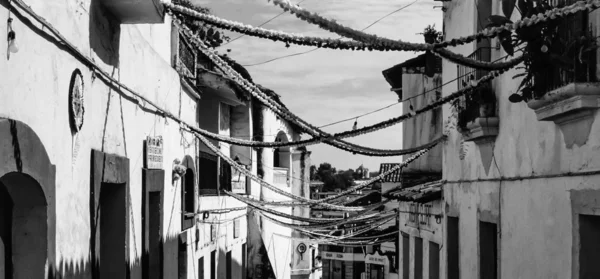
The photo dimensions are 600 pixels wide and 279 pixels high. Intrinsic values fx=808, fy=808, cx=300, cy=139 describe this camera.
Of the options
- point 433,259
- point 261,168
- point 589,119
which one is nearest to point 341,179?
point 261,168

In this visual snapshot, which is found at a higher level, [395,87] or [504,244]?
[395,87]

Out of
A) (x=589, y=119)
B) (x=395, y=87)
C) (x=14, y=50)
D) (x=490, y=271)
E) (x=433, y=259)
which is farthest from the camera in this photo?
(x=395, y=87)

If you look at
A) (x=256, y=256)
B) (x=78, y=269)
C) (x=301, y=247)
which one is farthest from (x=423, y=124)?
(x=301, y=247)

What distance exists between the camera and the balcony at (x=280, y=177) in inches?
1021

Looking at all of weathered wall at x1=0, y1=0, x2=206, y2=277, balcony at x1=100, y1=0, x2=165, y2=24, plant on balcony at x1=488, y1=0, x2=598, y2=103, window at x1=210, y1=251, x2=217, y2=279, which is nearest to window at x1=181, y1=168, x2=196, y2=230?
window at x1=210, y1=251, x2=217, y2=279

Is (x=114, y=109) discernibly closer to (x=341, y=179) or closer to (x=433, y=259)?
(x=433, y=259)

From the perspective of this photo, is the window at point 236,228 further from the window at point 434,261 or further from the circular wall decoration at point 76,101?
the circular wall decoration at point 76,101

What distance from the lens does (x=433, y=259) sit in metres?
13.7

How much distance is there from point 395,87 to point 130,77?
1233cm

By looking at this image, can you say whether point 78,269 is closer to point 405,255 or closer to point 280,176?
point 405,255

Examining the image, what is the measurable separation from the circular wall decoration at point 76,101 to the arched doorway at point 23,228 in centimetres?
99

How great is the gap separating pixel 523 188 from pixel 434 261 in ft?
18.3

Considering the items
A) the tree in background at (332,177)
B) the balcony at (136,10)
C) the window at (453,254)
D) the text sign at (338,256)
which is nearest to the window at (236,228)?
the window at (453,254)

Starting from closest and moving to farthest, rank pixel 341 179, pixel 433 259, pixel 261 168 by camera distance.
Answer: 1. pixel 433 259
2. pixel 261 168
3. pixel 341 179
